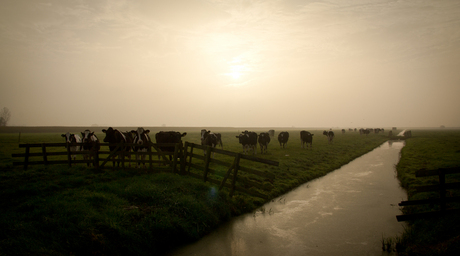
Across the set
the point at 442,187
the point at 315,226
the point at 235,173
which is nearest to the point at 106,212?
the point at 235,173

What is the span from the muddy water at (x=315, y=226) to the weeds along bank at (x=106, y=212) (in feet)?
2.38

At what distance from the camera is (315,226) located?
8555mm

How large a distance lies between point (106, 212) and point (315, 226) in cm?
663

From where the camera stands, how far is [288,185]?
1402 cm

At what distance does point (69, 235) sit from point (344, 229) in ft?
25.9

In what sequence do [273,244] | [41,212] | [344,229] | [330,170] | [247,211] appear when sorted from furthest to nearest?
[330,170] → [247,211] → [344,229] → [273,244] → [41,212]

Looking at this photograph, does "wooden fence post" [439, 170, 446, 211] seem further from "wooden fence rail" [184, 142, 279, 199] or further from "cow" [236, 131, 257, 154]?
"cow" [236, 131, 257, 154]

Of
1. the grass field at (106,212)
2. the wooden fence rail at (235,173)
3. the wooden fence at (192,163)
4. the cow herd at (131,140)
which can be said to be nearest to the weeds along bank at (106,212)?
the grass field at (106,212)

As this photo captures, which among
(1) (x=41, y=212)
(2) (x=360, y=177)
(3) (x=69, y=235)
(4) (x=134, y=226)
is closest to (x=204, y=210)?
(4) (x=134, y=226)

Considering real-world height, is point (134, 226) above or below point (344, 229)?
above

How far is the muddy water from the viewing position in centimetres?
Result: 694

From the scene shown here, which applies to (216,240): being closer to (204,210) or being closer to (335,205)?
(204,210)

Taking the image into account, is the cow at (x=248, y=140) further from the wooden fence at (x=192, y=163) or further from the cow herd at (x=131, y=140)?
the wooden fence at (x=192, y=163)

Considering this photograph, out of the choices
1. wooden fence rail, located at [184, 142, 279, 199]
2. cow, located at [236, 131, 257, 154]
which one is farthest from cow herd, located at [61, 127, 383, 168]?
wooden fence rail, located at [184, 142, 279, 199]
